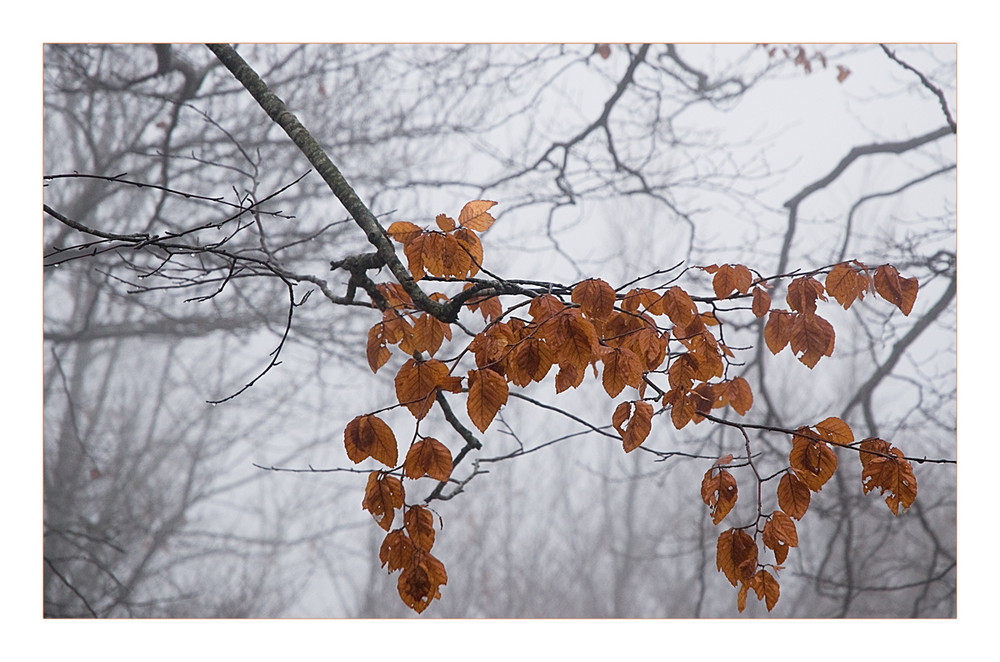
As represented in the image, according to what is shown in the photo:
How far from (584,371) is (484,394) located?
0.22m

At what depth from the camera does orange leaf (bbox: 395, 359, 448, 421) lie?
3.97 feet

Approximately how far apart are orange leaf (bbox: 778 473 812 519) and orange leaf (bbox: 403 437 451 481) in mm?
543

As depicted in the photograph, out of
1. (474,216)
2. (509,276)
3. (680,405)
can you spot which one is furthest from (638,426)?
(509,276)

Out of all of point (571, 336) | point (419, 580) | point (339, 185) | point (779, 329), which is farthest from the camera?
point (339, 185)

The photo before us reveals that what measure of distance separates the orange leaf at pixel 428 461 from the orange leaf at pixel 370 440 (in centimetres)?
8

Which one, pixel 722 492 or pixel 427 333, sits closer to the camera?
pixel 722 492

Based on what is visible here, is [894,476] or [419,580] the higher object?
[894,476]

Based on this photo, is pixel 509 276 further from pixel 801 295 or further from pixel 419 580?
pixel 419 580

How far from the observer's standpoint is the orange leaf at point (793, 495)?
1.30 metres

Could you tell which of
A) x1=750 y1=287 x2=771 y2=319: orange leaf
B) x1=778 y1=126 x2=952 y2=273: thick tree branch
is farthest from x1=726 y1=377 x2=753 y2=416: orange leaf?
x1=778 y1=126 x2=952 y2=273: thick tree branch

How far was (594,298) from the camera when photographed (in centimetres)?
126

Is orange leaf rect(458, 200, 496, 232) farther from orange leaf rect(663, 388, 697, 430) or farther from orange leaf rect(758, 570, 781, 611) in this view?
orange leaf rect(758, 570, 781, 611)

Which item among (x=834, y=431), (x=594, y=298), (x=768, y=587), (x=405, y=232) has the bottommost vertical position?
(x=768, y=587)
